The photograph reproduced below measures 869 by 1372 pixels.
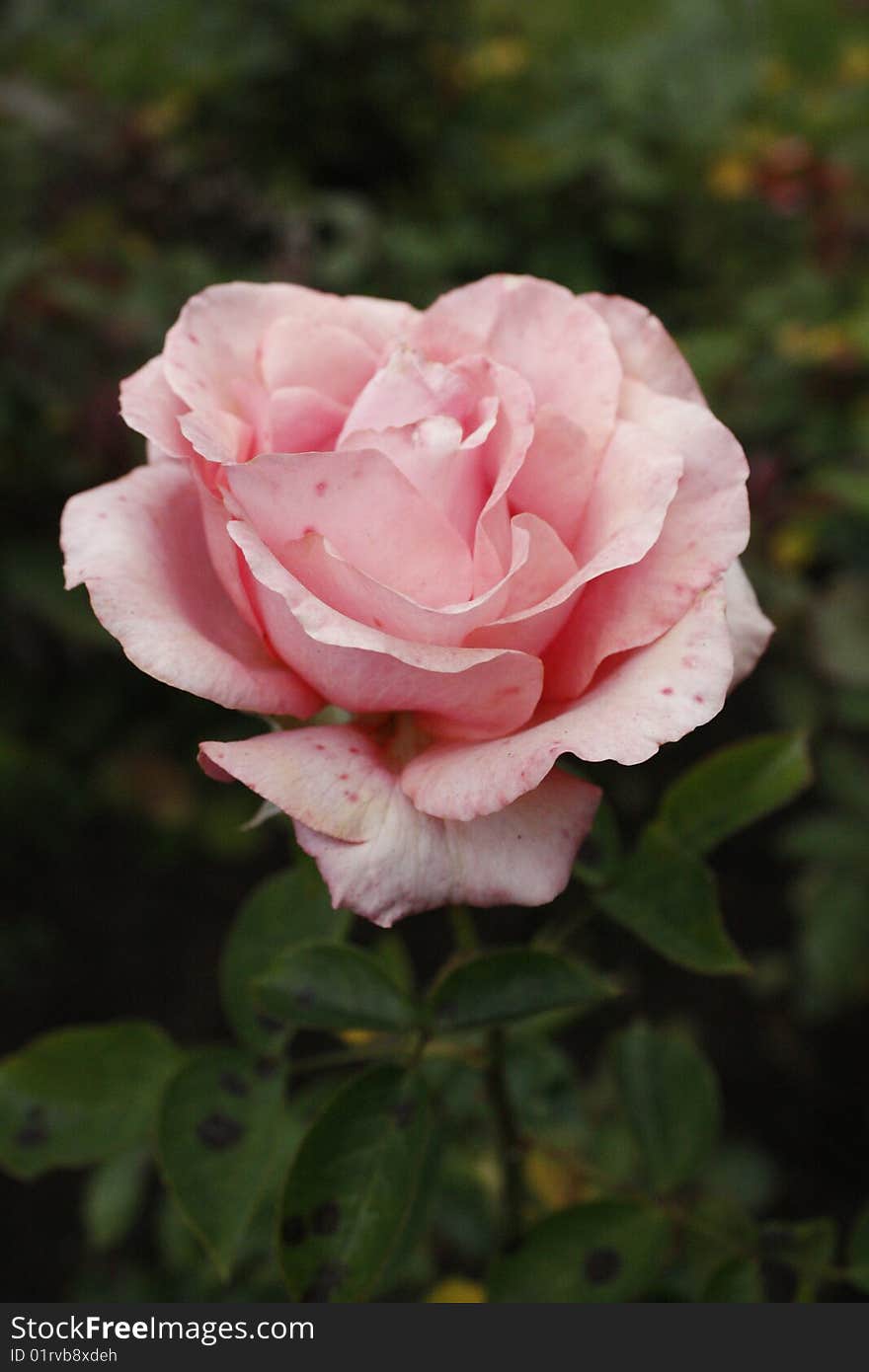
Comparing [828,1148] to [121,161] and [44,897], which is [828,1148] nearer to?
[44,897]

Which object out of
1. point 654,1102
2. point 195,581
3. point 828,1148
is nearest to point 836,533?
point 828,1148

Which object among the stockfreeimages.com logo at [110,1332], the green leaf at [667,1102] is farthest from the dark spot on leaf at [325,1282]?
the green leaf at [667,1102]

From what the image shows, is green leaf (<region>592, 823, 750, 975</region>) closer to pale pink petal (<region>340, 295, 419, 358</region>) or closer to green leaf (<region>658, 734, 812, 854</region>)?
green leaf (<region>658, 734, 812, 854</region>)

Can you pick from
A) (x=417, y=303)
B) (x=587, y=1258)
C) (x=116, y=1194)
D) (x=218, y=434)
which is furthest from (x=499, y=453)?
(x=417, y=303)

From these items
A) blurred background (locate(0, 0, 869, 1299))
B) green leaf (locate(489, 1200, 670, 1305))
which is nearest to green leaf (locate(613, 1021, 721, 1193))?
green leaf (locate(489, 1200, 670, 1305))

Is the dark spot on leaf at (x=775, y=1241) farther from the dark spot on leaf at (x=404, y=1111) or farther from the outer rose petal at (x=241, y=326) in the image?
the outer rose petal at (x=241, y=326)

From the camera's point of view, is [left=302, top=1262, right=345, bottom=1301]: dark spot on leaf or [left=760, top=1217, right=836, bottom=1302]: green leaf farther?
[left=760, top=1217, right=836, bottom=1302]: green leaf
